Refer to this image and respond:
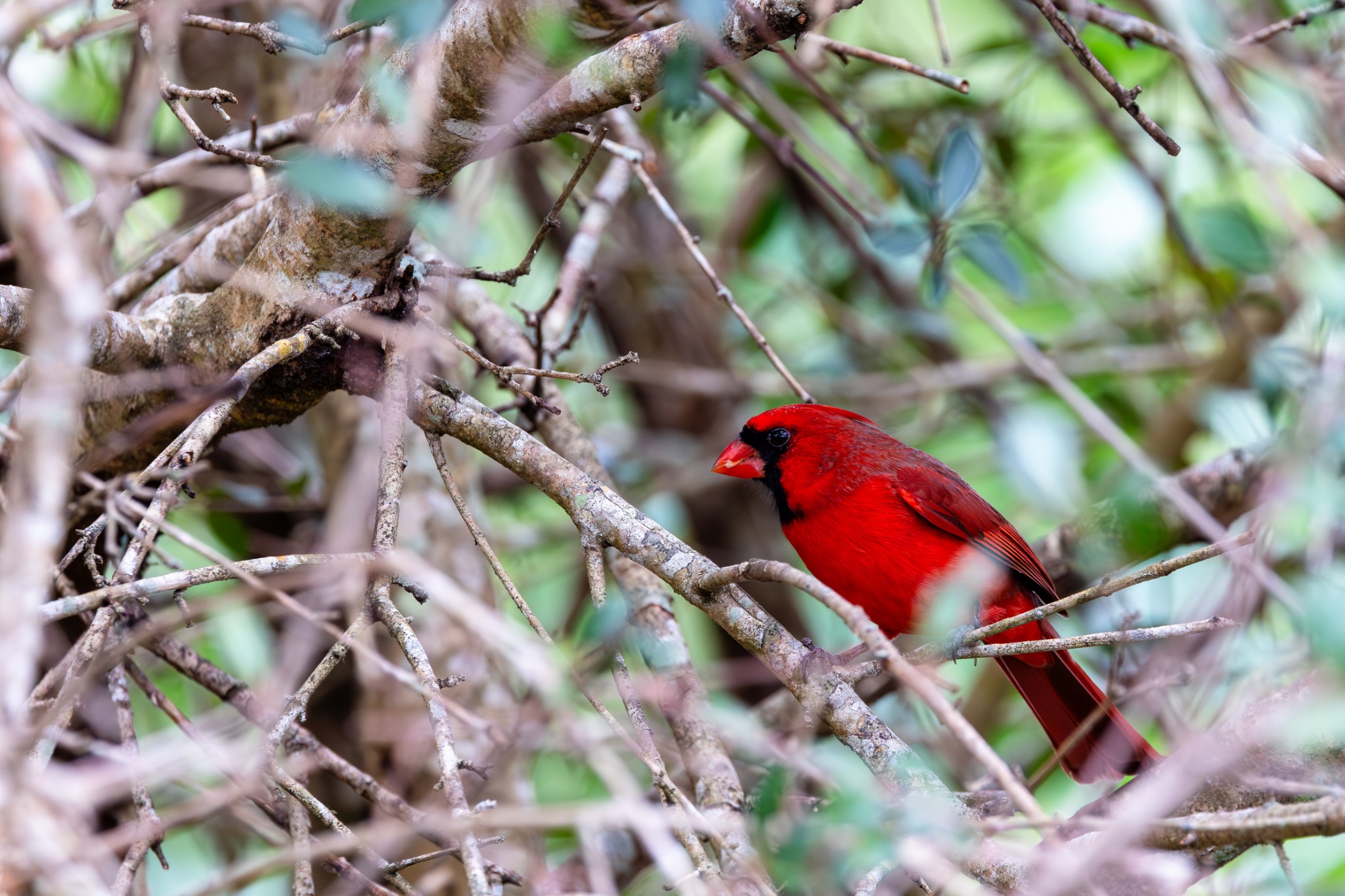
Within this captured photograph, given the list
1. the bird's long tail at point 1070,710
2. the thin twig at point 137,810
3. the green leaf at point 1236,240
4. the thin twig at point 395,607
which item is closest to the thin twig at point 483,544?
the thin twig at point 395,607

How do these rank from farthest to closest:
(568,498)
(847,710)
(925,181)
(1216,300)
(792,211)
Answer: (792,211) < (1216,300) < (925,181) < (568,498) < (847,710)

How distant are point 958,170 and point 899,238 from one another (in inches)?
10.0

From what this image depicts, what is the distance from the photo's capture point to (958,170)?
339 cm

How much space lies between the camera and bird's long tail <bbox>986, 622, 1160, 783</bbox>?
308 cm

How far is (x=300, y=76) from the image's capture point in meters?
4.03

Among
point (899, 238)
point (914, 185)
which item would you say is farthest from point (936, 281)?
point (914, 185)

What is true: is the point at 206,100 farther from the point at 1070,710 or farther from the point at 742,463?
the point at 1070,710

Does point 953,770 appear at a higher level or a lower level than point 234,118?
lower

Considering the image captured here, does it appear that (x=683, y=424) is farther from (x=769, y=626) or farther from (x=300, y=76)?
(x=769, y=626)

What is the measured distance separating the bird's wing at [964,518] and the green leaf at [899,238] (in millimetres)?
659

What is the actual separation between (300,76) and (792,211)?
2.12 metres

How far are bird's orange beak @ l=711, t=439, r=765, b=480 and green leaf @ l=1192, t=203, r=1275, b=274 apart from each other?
1.46m

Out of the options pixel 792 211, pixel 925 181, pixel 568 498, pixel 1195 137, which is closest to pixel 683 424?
pixel 792 211

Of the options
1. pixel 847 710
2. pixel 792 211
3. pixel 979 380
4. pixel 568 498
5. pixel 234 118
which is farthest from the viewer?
pixel 792 211
